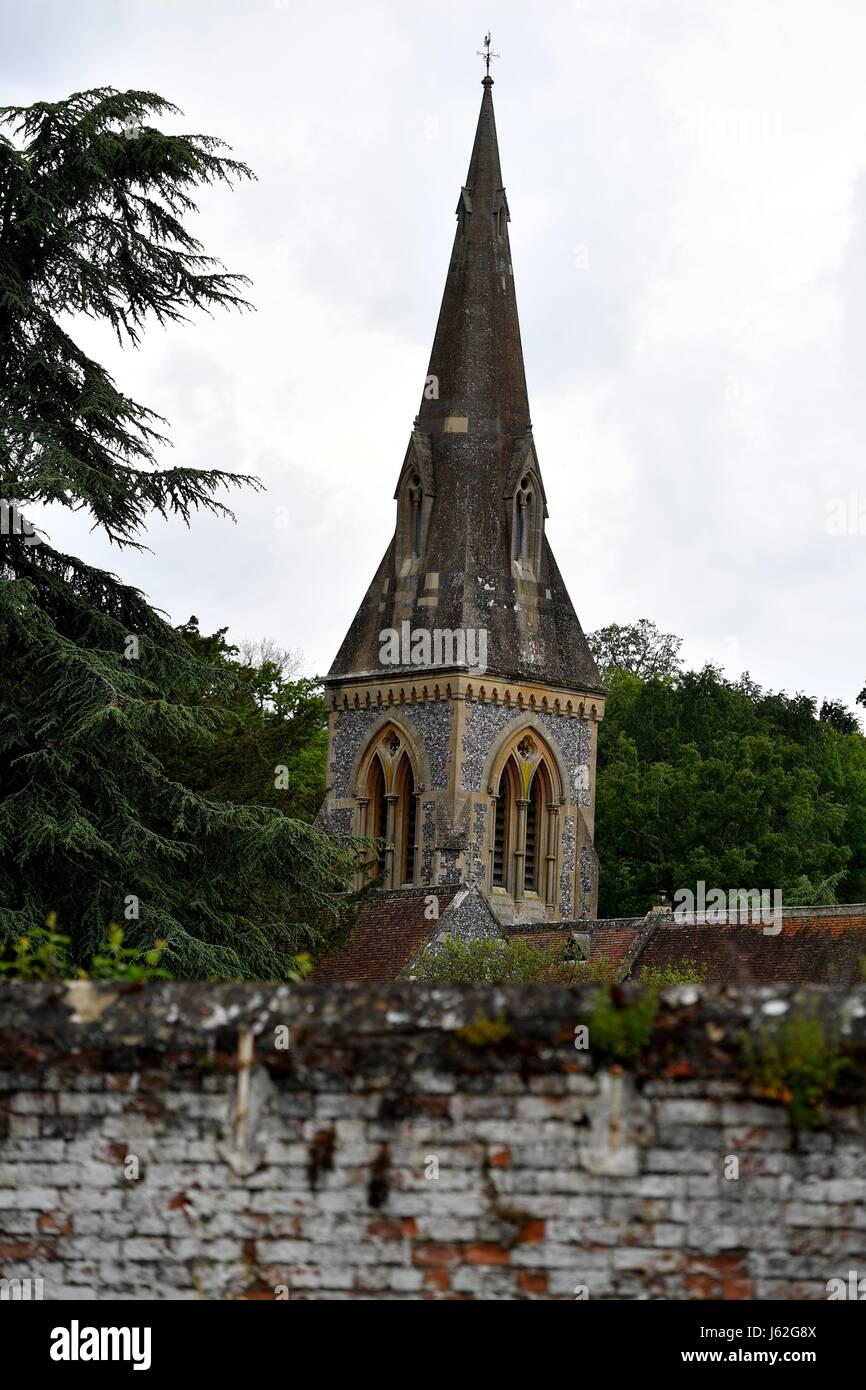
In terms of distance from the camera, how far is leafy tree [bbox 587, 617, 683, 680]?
7709 centimetres

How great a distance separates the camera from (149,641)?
21.0m

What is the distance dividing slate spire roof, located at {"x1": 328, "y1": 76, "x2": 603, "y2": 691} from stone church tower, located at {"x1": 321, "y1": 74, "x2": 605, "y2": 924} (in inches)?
1.9

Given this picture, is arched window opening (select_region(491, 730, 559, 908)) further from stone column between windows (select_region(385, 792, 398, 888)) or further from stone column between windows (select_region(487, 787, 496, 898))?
stone column between windows (select_region(385, 792, 398, 888))

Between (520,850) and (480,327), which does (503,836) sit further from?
(480,327)

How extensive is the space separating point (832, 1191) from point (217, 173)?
49.3ft

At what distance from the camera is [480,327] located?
175 feet

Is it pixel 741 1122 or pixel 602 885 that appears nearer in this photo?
pixel 741 1122

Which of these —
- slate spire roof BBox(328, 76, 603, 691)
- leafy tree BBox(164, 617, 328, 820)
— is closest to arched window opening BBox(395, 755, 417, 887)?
slate spire roof BBox(328, 76, 603, 691)

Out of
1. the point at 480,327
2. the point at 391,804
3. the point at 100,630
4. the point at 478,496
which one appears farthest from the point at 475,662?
the point at 100,630

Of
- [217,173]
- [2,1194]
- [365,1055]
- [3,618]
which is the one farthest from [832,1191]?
[217,173]

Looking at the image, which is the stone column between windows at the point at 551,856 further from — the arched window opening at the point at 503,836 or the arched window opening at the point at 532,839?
the arched window opening at the point at 503,836

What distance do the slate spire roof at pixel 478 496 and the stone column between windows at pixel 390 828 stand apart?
2.94 meters

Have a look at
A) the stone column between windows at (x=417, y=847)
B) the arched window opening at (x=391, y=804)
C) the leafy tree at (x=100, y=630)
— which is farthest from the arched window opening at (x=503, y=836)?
the leafy tree at (x=100, y=630)

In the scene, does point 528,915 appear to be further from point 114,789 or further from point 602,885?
point 114,789
